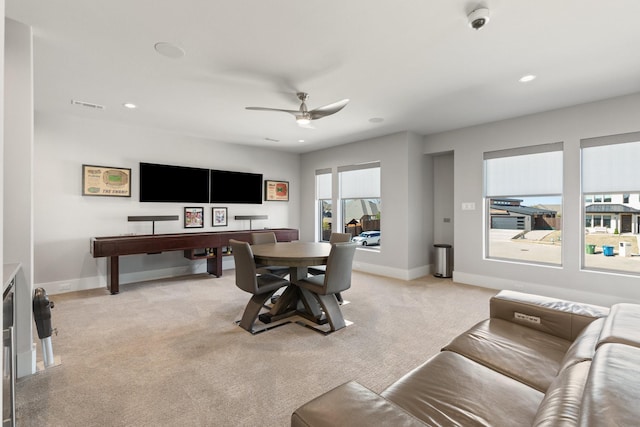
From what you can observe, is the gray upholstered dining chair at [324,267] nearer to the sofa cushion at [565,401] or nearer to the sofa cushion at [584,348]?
the sofa cushion at [584,348]

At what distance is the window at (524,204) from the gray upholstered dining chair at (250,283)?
3591 millimetres

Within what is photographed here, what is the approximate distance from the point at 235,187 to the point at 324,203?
78.7 inches

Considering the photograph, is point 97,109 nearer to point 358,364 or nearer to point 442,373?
point 358,364

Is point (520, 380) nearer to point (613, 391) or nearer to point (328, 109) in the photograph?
point (613, 391)

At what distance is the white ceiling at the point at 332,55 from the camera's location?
2082mm

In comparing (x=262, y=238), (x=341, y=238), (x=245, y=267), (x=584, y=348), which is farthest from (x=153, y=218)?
(x=584, y=348)

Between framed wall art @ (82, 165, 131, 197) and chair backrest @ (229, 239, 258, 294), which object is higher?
framed wall art @ (82, 165, 131, 197)

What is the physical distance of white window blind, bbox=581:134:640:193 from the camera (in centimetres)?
355

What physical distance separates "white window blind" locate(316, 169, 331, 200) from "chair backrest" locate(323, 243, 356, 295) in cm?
370

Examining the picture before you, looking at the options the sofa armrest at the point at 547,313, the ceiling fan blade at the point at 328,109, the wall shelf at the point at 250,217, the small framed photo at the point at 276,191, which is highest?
the ceiling fan blade at the point at 328,109

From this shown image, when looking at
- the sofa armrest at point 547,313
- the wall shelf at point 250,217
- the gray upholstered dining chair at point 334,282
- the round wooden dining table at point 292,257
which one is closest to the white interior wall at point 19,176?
the round wooden dining table at point 292,257

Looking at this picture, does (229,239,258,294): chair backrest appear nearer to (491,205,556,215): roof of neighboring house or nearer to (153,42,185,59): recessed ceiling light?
(153,42,185,59): recessed ceiling light

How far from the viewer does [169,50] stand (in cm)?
257

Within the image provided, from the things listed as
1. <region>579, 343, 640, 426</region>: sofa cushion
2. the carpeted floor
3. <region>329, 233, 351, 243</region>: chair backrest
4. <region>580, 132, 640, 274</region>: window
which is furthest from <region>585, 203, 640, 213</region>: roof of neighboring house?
<region>579, 343, 640, 426</region>: sofa cushion
